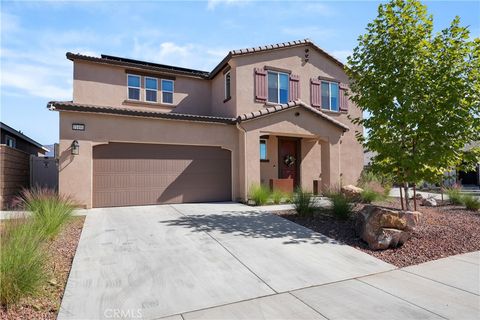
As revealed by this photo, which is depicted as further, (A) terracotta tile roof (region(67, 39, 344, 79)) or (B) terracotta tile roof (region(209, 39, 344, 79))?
(A) terracotta tile roof (region(67, 39, 344, 79))

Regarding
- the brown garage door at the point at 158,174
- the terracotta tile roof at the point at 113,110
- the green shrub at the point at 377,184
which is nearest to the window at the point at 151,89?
the terracotta tile roof at the point at 113,110

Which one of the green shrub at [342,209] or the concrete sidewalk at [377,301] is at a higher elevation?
the green shrub at [342,209]

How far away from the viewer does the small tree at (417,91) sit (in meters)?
7.12

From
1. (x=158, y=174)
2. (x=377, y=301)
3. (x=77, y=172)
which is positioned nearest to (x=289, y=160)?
→ (x=158, y=174)

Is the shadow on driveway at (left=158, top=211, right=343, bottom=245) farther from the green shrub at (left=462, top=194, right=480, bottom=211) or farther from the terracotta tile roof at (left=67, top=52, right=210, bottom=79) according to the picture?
the terracotta tile roof at (left=67, top=52, right=210, bottom=79)

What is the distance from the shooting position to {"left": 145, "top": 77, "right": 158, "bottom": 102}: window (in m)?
15.2

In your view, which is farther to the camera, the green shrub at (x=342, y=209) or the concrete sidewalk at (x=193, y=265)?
the green shrub at (x=342, y=209)

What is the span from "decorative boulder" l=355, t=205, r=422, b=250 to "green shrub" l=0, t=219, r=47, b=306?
6207 mm

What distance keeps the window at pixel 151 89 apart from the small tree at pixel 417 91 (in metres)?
10.6

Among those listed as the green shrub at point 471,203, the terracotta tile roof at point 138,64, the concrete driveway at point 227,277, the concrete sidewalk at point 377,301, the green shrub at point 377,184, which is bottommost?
the concrete sidewalk at point 377,301


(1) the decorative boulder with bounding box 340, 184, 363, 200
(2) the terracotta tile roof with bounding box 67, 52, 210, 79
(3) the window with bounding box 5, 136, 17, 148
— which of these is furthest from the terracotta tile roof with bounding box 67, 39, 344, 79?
(1) the decorative boulder with bounding box 340, 184, 363, 200

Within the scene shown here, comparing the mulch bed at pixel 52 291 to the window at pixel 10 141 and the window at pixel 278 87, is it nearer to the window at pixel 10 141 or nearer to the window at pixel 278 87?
the window at pixel 278 87

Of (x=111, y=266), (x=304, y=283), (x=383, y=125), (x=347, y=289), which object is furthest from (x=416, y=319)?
(x=383, y=125)

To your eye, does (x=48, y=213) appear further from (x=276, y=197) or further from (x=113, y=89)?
(x=113, y=89)
